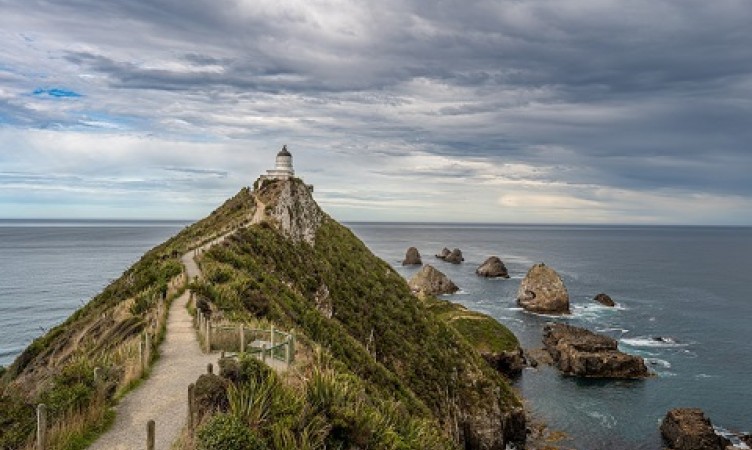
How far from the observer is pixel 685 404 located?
5597 centimetres

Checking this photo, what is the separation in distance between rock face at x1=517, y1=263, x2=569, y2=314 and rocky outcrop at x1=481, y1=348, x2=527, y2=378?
3447 centimetres

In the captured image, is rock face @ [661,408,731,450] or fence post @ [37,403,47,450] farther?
rock face @ [661,408,731,450]

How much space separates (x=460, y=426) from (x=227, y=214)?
41101 mm

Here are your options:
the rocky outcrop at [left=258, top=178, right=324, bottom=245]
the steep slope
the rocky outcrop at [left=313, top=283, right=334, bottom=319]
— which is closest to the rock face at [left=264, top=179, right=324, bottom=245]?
the rocky outcrop at [left=258, top=178, right=324, bottom=245]

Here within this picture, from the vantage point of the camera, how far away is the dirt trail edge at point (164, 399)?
13453 mm

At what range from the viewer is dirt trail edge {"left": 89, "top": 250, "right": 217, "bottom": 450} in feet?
44.1

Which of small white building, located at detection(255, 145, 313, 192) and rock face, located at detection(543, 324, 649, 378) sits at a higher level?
small white building, located at detection(255, 145, 313, 192)

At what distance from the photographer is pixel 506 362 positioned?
66.7 m

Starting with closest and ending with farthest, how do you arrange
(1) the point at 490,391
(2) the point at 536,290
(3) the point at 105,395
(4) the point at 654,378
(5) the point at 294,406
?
(5) the point at 294,406 → (3) the point at 105,395 → (1) the point at 490,391 → (4) the point at 654,378 → (2) the point at 536,290

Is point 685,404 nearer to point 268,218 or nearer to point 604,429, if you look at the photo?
point 604,429

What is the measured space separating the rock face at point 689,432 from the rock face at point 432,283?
6975 cm

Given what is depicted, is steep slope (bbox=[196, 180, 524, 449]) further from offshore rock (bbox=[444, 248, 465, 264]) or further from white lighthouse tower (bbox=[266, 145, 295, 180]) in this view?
offshore rock (bbox=[444, 248, 465, 264])

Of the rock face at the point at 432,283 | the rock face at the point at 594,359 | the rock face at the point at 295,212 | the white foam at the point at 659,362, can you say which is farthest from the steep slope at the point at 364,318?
the rock face at the point at 432,283

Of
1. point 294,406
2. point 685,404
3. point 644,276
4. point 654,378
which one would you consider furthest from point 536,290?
point 294,406
